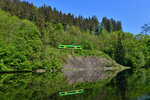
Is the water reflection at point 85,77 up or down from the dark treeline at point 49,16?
down

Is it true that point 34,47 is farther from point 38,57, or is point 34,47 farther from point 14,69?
point 14,69

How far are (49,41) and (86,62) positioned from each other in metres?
18.4

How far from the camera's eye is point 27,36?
39906mm

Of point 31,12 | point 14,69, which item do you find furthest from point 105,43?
point 14,69

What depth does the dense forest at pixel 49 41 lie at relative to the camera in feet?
122

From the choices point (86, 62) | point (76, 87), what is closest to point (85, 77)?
point (76, 87)

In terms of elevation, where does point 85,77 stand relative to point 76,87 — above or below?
above

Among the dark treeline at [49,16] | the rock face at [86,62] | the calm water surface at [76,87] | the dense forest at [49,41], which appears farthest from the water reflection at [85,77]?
the dark treeline at [49,16]

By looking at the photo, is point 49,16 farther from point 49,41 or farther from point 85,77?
point 85,77

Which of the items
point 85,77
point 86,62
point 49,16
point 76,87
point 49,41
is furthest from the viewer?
point 49,16

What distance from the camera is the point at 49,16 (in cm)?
8444

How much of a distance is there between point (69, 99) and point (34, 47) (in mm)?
31324

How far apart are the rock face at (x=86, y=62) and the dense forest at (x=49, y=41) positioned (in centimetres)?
262

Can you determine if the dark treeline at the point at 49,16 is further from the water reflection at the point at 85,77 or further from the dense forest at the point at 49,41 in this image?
the water reflection at the point at 85,77
